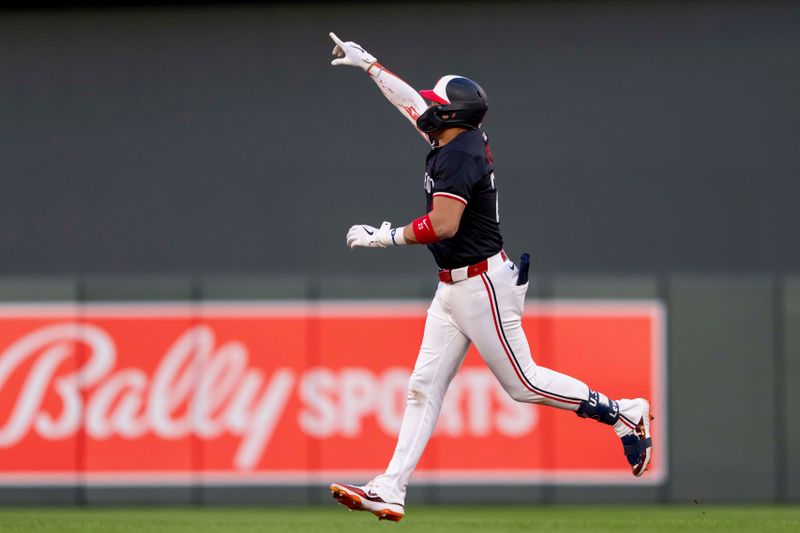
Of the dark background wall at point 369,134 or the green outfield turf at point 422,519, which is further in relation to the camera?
the dark background wall at point 369,134

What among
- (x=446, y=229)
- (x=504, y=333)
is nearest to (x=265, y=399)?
(x=504, y=333)

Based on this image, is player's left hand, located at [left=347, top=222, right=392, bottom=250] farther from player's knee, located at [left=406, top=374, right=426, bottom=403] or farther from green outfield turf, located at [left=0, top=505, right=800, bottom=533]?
green outfield turf, located at [left=0, top=505, right=800, bottom=533]

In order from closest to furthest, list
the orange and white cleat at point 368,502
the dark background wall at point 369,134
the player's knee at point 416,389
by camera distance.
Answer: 1. the orange and white cleat at point 368,502
2. the player's knee at point 416,389
3. the dark background wall at point 369,134

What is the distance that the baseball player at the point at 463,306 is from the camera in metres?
6.03

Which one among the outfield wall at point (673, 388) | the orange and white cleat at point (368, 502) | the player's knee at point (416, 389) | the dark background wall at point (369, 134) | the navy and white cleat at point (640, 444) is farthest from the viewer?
the dark background wall at point (369, 134)

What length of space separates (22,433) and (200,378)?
3.96ft

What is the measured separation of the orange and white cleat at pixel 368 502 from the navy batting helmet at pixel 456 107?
1655 millimetres

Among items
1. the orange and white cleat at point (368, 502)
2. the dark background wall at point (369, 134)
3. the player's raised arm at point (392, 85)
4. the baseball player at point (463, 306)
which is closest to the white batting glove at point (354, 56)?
the player's raised arm at point (392, 85)

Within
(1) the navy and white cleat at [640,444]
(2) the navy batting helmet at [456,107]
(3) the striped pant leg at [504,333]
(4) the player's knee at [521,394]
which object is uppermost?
(2) the navy batting helmet at [456,107]

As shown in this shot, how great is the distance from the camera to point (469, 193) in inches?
235

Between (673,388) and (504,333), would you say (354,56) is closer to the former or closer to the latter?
(504,333)

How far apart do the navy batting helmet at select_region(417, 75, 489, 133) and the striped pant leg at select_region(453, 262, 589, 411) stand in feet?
2.26

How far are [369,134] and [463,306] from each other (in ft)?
18.4

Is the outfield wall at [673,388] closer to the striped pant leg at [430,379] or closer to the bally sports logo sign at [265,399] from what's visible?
the bally sports logo sign at [265,399]
